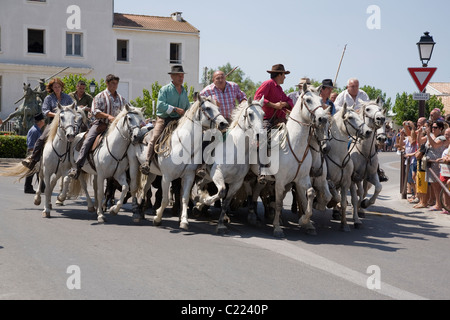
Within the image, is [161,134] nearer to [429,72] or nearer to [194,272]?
[194,272]

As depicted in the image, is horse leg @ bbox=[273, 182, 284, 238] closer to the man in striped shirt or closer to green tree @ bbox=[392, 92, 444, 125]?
the man in striped shirt

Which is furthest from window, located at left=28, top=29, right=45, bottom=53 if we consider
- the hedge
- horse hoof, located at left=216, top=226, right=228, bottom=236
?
horse hoof, located at left=216, top=226, right=228, bottom=236

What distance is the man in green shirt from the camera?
1002 cm

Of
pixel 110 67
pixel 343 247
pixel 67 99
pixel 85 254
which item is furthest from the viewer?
pixel 110 67

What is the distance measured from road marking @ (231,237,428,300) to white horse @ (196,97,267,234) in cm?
92

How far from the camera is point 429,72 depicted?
13094mm

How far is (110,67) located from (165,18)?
8049mm

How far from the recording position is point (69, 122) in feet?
34.2

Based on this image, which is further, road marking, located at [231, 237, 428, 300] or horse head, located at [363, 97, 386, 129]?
horse head, located at [363, 97, 386, 129]

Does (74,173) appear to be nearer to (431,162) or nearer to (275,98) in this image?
(275,98)

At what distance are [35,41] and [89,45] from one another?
4.17 meters

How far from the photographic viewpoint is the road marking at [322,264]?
5.99m

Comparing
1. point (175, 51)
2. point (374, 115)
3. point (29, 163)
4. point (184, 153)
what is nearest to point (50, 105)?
point (29, 163)
